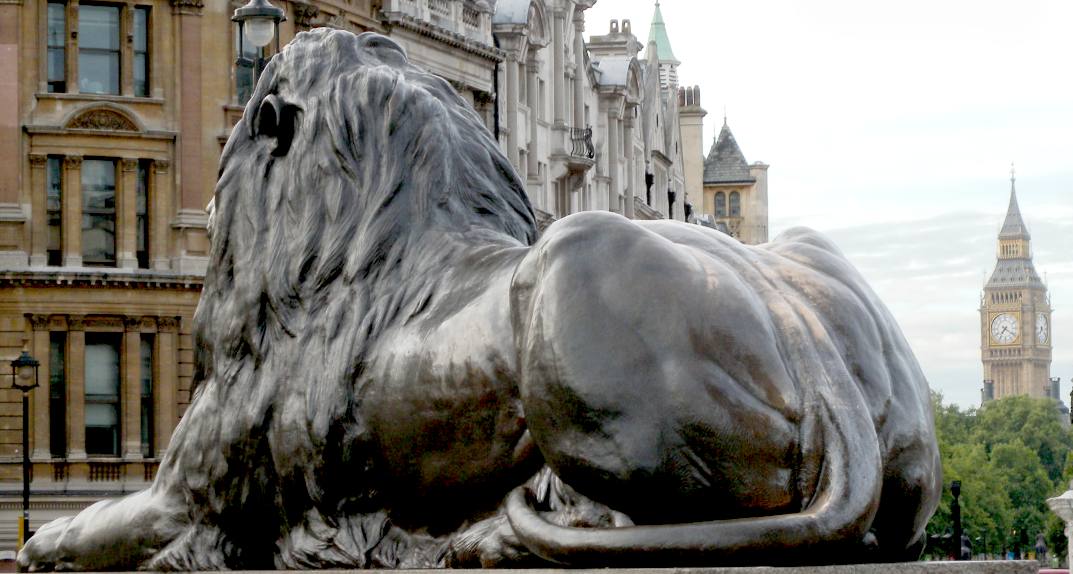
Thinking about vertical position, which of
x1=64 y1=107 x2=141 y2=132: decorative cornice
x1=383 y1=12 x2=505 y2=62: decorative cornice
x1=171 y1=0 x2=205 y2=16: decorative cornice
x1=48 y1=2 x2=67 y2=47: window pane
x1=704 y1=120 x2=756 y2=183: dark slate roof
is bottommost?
x1=64 y1=107 x2=141 y2=132: decorative cornice

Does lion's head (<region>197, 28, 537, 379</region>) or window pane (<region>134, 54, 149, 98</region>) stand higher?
window pane (<region>134, 54, 149, 98</region>)

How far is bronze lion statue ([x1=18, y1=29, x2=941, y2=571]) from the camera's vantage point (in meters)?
5.27

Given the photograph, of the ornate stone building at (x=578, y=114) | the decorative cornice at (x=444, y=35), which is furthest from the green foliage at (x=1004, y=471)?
the decorative cornice at (x=444, y=35)

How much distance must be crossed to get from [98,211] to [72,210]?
66 centimetres

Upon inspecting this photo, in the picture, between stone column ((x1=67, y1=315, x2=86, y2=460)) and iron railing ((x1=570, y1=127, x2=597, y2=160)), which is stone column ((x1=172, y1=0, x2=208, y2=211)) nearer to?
stone column ((x1=67, y1=315, x2=86, y2=460))

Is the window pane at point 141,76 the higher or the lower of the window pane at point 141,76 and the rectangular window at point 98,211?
the higher

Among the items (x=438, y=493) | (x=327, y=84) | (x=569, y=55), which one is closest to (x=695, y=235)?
(x=438, y=493)

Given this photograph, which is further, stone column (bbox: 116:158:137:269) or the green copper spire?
the green copper spire

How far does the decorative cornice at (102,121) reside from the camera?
143ft

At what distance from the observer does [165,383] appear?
44.5m

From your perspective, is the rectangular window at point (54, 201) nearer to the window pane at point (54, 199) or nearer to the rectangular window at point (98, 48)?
the window pane at point (54, 199)

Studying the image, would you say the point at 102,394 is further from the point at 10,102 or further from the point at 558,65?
the point at 558,65

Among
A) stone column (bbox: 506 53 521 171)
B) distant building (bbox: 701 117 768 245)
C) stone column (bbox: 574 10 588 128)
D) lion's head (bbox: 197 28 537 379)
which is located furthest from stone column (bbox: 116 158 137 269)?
distant building (bbox: 701 117 768 245)

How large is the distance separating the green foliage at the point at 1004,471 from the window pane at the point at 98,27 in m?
42.8
